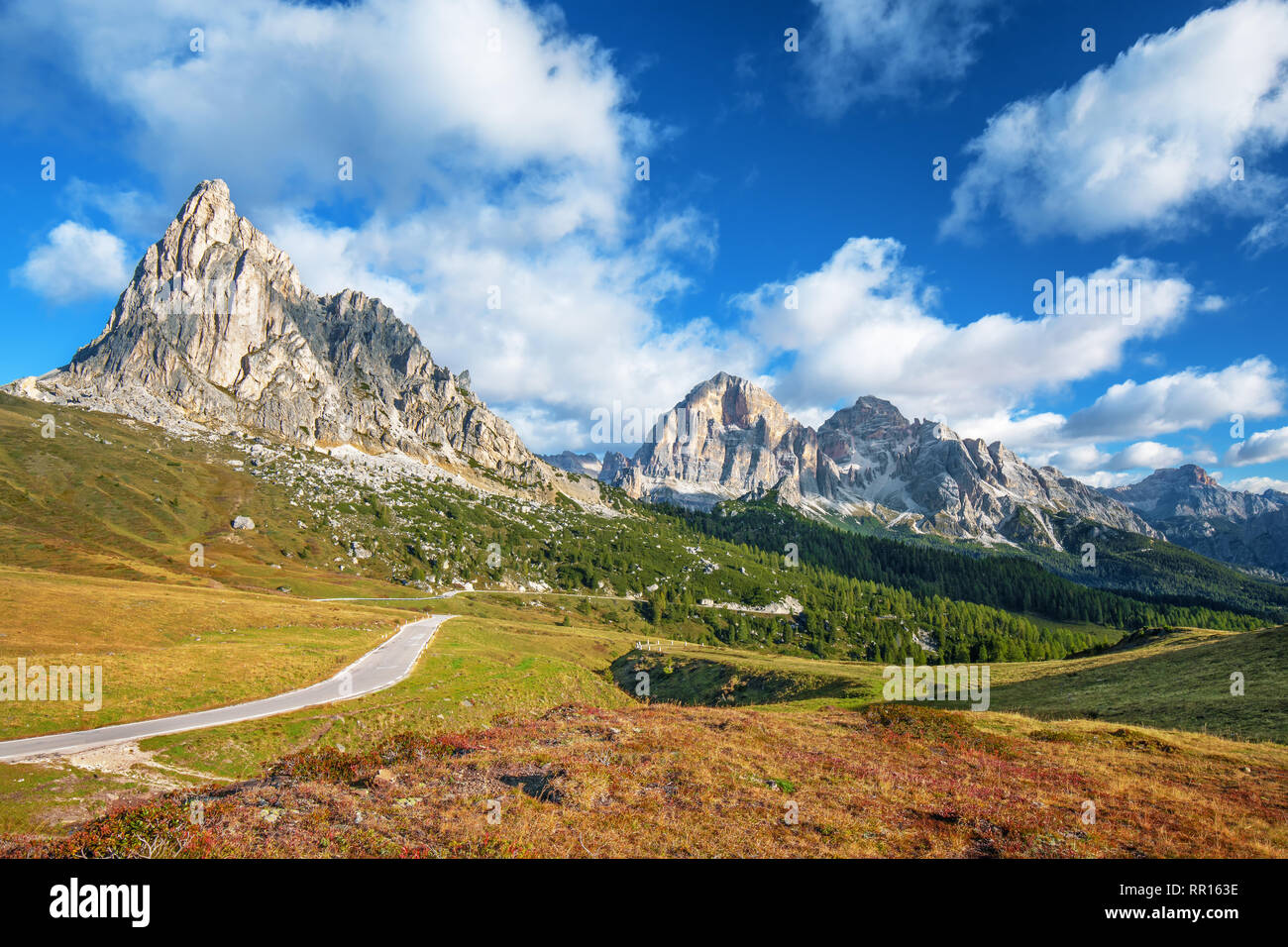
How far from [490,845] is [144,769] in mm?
24612

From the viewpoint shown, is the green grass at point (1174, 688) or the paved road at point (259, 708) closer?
the paved road at point (259, 708)

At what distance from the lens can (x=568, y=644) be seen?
9950cm

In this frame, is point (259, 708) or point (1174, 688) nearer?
point (259, 708)

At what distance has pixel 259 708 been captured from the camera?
3781 centimetres

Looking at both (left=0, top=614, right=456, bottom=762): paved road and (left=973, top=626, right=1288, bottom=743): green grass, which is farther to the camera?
(left=973, top=626, right=1288, bottom=743): green grass

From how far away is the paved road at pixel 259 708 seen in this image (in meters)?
28.4

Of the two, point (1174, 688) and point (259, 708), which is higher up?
point (259, 708)

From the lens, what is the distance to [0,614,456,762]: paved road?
28375mm
